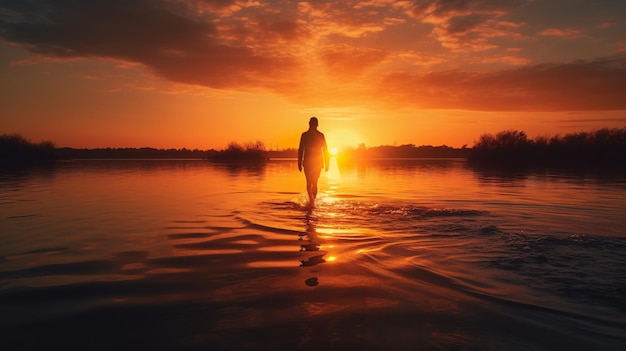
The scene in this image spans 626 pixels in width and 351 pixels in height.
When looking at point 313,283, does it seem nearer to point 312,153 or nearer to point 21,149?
point 312,153

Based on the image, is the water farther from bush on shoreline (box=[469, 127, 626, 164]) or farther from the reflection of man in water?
bush on shoreline (box=[469, 127, 626, 164])

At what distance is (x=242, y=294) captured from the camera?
12.7 feet

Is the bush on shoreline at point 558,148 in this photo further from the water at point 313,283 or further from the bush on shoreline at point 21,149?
the bush on shoreline at point 21,149

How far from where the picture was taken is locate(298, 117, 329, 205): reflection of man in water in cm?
1273

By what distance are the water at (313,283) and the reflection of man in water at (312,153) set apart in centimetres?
408

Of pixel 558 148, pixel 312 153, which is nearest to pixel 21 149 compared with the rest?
pixel 312 153

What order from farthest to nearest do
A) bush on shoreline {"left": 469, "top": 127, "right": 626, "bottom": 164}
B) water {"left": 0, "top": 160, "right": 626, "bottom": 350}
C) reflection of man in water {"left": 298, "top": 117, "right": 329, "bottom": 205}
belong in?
bush on shoreline {"left": 469, "top": 127, "right": 626, "bottom": 164} → reflection of man in water {"left": 298, "top": 117, "right": 329, "bottom": 205} → water {"left": 0, "top": 160, "right": 626, "bottom": 350}

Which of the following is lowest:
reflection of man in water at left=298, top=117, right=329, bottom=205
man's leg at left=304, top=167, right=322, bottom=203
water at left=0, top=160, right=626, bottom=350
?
water at left=0, top=160, right=626, bottom=350

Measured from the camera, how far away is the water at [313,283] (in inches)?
115

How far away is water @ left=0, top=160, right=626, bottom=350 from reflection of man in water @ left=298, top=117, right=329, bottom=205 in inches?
161

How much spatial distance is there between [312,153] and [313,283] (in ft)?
29.1

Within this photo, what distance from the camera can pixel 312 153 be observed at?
12.9m

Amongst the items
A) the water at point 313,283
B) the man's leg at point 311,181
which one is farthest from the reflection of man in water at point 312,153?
the water at point 313,283

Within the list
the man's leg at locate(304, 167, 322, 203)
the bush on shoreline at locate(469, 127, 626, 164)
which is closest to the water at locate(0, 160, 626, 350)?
the man's leg at locate(304, 167, 322, 203)
